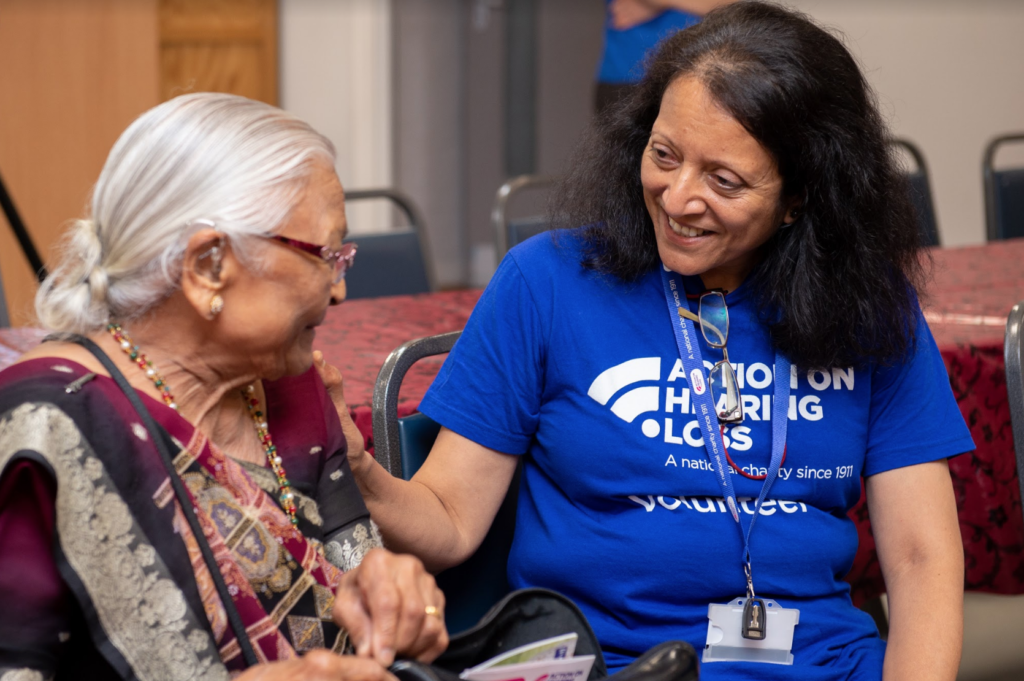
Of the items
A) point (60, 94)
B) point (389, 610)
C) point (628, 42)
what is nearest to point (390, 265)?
point (628, 42)

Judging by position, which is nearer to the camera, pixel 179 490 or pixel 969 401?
pixel 179 490

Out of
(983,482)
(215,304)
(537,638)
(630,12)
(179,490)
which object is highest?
(630,12)

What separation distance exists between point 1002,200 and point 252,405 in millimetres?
3102

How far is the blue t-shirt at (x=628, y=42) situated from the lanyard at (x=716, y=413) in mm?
2083

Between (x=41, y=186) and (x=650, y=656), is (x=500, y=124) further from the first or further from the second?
(x=650, y=656)

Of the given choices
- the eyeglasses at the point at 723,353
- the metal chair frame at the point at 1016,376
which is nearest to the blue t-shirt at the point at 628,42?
the metal chair frame at the point at 1016,376

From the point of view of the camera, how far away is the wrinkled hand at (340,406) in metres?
1.24

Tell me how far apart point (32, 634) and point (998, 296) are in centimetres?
224

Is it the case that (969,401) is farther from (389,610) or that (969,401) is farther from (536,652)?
(389,610)

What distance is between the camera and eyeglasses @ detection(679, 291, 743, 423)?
139 cm

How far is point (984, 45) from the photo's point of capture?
5688 millimetres

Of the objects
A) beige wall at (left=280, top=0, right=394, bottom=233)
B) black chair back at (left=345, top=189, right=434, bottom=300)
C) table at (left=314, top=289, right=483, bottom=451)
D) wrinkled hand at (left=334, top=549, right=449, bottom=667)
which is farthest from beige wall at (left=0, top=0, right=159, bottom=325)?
wrinkled hand at (left=334, top=549, right=449, bottom=667)

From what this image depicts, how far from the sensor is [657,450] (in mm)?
1369

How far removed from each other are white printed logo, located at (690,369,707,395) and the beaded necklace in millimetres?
543
